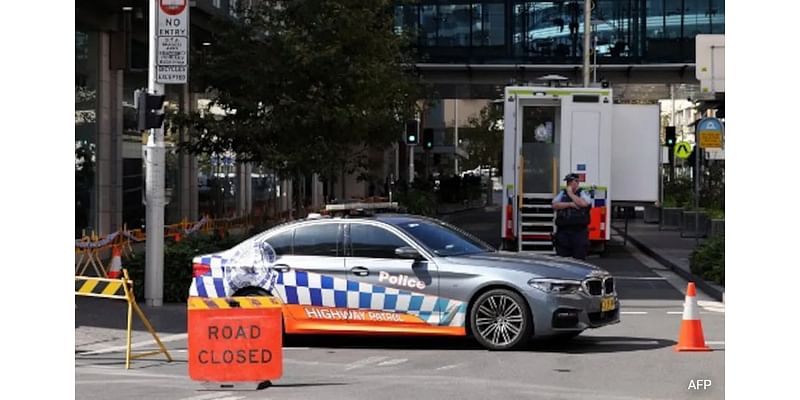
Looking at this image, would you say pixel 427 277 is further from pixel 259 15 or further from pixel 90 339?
pixel 259 15

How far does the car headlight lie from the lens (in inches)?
523

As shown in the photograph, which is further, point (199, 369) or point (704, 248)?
point (704, 248)

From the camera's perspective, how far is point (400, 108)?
3133 centimetres

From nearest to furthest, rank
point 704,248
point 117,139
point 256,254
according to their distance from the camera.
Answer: point 256,254 → point 704,248 → point 117,139

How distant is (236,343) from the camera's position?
10852mm

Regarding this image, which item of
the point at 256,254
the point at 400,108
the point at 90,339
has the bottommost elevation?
the point at 90,339

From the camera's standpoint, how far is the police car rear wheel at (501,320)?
1330 centimetres

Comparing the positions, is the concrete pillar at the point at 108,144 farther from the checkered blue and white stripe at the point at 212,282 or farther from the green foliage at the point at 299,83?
the checkered blue and white stripe at the point at 212,282

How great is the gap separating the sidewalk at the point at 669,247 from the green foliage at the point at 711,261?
0.41ft

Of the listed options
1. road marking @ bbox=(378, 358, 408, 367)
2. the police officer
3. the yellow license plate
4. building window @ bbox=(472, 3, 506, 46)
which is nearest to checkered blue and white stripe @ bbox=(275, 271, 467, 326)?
road marking @ bbox=(378, 358, 408, 367)

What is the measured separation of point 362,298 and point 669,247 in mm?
19805

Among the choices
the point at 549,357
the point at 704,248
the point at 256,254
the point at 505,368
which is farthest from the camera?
the point at 704,248
